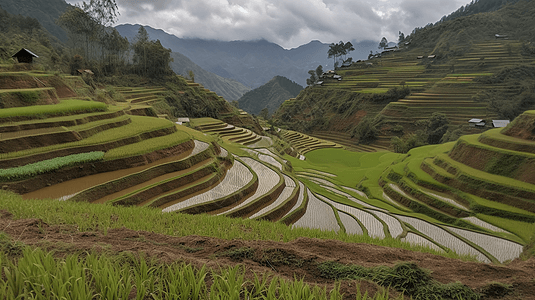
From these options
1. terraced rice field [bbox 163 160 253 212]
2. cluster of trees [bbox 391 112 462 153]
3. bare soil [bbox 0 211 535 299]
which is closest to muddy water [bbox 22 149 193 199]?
terraced rice field [bbox 163 160 253 212]

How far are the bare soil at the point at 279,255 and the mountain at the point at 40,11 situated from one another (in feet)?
304

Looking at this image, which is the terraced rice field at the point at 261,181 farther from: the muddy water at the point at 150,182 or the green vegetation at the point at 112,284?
the green vegetation at the point at 112,284

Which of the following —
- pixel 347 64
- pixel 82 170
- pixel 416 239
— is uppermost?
pixel 347 64

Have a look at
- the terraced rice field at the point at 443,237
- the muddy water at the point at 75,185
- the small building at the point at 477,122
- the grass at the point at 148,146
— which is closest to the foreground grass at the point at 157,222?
the muddy water at the point at 75,185

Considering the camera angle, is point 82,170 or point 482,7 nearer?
point 82,170

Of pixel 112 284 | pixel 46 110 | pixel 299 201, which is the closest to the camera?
pixel 112 284

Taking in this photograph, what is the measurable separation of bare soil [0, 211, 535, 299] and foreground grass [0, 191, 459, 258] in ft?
2.57

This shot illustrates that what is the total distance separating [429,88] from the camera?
150 feet

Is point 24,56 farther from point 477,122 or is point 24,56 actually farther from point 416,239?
point 477,122

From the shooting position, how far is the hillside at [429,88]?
37719mm

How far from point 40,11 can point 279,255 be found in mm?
104001

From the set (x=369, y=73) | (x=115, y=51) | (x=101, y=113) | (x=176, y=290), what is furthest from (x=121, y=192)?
(x=369, y=73)

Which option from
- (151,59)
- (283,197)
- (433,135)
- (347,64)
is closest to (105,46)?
(151,59)

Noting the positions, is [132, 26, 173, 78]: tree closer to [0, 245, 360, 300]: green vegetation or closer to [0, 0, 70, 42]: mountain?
[0, 245, 360, 300]: green vegetation
